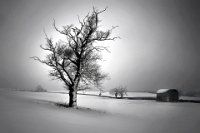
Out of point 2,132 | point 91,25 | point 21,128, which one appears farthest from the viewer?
point 91,25

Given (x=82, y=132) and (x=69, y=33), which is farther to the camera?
(x=69, y=33)

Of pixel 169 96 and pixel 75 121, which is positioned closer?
pixel 75 121

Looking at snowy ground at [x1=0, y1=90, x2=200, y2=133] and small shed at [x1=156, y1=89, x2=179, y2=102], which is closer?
snowy ground at [x1=0, y1=90, x2=200, y2=133]

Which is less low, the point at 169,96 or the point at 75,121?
the point at 75,121

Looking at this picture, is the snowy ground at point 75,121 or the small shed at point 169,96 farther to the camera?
the small shed at point 169,96

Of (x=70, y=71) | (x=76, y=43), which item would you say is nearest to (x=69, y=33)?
(x=76, y=43)

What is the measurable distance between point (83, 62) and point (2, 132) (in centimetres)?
1577

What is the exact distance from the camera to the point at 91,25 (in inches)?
895

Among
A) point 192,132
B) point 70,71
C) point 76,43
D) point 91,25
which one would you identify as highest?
point 91,25

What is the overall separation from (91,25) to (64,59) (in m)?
5.37

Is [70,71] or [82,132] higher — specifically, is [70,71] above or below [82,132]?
above

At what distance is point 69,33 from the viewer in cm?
2303

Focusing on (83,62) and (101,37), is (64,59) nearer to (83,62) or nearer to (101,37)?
(83,62)

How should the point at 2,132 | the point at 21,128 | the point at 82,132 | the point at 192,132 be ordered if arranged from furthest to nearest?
the point at 192,132, the point at 82,132, the point at 21,128, the point at 2,132
